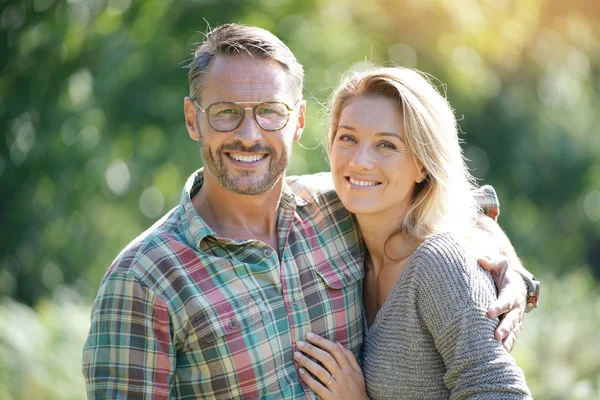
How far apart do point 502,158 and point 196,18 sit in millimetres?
5378

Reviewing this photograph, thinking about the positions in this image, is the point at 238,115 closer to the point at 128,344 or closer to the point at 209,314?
the point at 209,314

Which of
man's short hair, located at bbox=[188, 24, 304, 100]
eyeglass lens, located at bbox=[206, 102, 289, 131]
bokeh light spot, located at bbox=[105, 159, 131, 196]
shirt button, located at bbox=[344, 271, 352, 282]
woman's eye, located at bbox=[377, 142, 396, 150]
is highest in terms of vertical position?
bokeh light spot, located at bbox=[105, 159, 131, 196]

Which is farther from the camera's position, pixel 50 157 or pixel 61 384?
pixel 50 157

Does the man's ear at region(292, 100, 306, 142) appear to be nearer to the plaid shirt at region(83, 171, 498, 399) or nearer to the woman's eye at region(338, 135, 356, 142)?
the woman's eye at region(338, 135, 356, 142)

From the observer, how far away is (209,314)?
107 inches

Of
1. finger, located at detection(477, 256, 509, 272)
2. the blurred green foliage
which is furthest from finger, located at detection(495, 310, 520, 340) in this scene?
the blurred green foliage

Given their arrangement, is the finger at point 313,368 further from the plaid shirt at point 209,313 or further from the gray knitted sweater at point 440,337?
the gray knitted sweater at point 440,337

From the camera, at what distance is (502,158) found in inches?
450

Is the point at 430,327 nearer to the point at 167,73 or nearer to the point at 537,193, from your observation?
the point at 167,73

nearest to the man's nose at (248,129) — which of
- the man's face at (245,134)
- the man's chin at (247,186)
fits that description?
the man's face at (245,134)

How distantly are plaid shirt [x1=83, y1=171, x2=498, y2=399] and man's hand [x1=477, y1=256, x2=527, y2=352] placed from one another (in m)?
0.52

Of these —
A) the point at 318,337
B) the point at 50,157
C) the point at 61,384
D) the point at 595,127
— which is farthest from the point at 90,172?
the point at 595,127

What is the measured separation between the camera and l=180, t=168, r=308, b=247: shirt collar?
2.81 metres

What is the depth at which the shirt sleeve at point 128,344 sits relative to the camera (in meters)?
2.62
